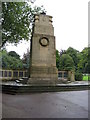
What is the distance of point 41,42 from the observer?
1233cm

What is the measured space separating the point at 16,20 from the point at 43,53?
6.30m

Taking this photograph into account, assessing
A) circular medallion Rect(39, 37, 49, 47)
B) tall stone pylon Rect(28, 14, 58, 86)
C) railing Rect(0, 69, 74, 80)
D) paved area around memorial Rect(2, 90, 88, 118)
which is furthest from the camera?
railing Rect(0, 69, 74, 80)

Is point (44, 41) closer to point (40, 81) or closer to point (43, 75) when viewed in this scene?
point (43, 75)

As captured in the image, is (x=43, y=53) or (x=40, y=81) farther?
(x=43, y=53)

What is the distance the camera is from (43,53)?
483 inches

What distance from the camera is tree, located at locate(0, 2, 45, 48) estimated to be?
13.8m

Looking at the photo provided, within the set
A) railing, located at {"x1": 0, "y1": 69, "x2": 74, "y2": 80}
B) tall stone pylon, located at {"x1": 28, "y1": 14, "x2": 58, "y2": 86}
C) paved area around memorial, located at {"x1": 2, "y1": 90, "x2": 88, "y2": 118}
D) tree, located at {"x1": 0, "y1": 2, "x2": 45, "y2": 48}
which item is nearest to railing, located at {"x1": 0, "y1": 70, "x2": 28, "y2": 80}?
railing, located at {"x1": 0, "y1": 69, "x2": 74, "y2": 80}

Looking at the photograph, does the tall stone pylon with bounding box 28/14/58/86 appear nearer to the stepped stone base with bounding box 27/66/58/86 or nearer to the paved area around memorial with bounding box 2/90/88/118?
the stepped stone base with bounding box 27/66/58/86

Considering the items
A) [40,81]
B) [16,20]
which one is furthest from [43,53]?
[16,20]

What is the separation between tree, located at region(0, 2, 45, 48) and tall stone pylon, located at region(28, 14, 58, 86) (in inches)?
111

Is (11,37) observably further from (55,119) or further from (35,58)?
(55,119)

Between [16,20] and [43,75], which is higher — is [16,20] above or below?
above

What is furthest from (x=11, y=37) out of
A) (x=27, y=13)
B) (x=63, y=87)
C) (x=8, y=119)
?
(x=8, y=119)

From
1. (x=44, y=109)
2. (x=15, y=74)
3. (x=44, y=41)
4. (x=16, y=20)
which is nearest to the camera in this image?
(x=44, y=109)
